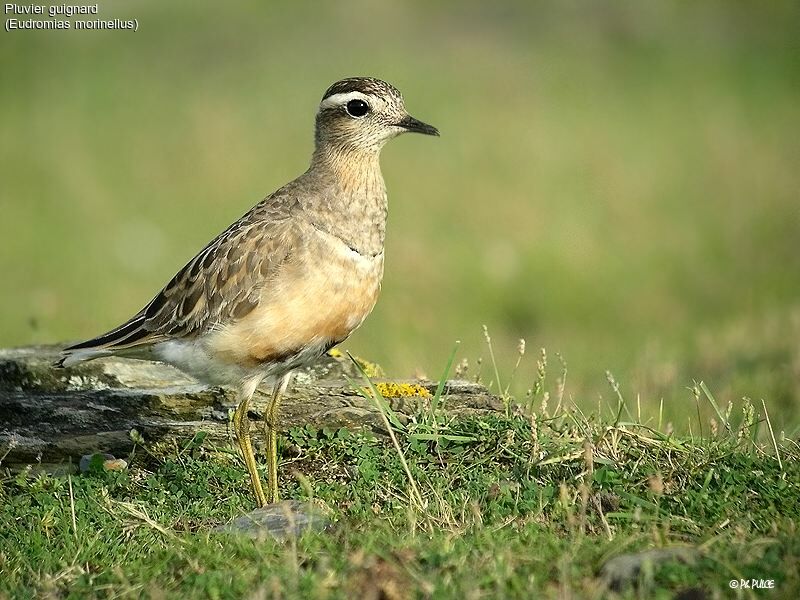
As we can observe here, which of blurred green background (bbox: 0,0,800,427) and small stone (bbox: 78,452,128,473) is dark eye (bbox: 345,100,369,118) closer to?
small stone (bbox: 78,452,128,473)

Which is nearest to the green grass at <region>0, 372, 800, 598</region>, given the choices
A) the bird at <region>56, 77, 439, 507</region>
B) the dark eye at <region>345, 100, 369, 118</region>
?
the bird at <region>56, 77, 439, 507</region>

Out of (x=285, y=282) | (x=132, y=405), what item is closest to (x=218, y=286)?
(x=285, y=282)

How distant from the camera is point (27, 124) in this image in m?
19.7

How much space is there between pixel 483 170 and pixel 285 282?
465 inches

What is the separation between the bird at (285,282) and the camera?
677 centimetres

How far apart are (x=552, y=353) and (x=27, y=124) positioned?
35.4 feet

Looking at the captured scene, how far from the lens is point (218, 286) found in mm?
7109

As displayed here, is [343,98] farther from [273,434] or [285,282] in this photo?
[273,434]

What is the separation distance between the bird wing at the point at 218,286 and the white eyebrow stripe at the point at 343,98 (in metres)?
0.73

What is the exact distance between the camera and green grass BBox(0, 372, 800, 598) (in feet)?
17.0

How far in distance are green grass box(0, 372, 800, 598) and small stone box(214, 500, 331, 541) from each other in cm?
9

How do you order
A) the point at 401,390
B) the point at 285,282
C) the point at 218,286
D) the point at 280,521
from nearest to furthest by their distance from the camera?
the point at 280,521
the point at 285,282
the point at 218,286
the point at 401,390

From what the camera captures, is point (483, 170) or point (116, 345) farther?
point (483, 170)

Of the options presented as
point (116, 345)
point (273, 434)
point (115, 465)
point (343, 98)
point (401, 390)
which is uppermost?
point (343, 98)
